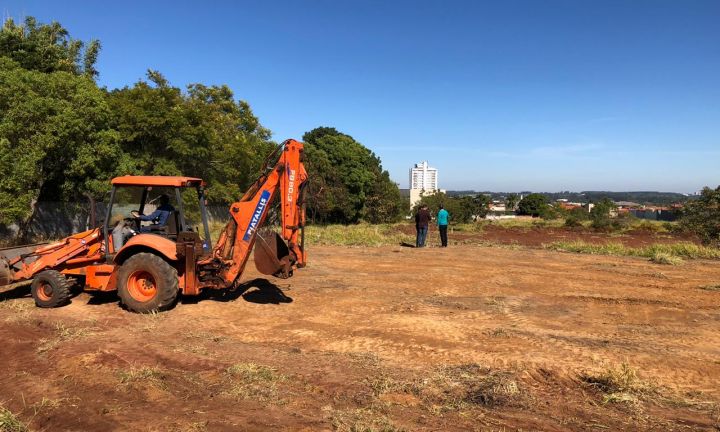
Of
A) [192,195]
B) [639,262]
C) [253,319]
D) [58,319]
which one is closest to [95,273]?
[58,319]

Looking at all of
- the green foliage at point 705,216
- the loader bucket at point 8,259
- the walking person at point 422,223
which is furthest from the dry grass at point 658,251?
the loader bucket at point 8,259

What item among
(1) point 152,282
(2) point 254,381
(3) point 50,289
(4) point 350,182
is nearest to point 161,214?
(1) point 152,282

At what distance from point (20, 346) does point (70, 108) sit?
1127cm

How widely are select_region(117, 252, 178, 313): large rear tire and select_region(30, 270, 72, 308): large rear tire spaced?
1.14 metres

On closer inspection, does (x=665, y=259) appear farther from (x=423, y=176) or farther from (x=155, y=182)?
(x=423, y=176)

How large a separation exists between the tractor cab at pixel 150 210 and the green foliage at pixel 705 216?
21603mm

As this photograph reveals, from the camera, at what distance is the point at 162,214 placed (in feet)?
28.5

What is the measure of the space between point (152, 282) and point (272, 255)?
2201 millimetres

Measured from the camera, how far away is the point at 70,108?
15.3 m

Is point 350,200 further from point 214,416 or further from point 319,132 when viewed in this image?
point 214,416

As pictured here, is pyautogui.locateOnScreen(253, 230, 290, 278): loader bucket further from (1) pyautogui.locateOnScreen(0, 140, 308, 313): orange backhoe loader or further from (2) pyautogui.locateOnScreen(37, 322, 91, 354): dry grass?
(2) pyautogui.locateOnScreen(37, 322, 91, 354): dry grass

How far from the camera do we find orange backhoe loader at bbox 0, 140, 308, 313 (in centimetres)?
828

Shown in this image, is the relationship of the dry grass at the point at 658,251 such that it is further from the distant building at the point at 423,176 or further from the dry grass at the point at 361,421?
the distant building at the point at 423,176

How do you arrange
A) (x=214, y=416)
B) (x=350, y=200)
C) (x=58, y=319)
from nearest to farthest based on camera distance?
(x=214, y=416) → (x=58, y=319) → (x=350, y=200)
